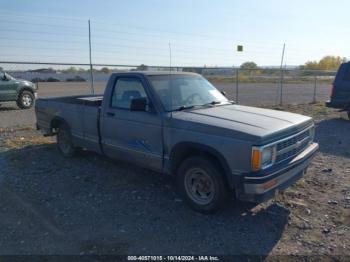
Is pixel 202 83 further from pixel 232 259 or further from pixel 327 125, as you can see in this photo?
pixel 327 125

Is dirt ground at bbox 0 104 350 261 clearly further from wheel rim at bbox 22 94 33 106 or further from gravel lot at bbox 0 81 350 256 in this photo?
wheel rim at bbox 22 94 33 106

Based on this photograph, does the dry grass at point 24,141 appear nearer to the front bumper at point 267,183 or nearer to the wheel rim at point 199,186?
the wheel rim at point 199,186

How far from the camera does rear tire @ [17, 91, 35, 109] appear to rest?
51.2 ft

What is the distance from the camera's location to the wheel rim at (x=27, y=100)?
15.7 m

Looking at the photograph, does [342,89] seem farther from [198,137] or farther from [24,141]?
[24,141]

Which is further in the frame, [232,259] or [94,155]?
[94,155]

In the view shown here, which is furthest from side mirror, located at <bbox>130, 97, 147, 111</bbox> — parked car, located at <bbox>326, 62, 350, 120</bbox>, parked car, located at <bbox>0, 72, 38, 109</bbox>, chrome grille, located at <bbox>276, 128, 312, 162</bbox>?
parked car, located at <bbox>0, 72, 38, 109</bbox>

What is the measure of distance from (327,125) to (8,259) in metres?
10.4

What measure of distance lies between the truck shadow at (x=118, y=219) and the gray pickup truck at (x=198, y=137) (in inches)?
16.3

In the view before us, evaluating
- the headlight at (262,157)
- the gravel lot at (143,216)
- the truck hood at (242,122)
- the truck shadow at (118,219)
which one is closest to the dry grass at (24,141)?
the gravel lot at (143,216)

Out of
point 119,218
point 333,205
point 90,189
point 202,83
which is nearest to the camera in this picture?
point 119,218

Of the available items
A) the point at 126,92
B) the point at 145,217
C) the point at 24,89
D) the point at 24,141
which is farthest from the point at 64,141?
the point at 24,89

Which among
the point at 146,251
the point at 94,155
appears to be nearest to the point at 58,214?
the point at 146,251

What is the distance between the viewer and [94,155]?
7.50m
